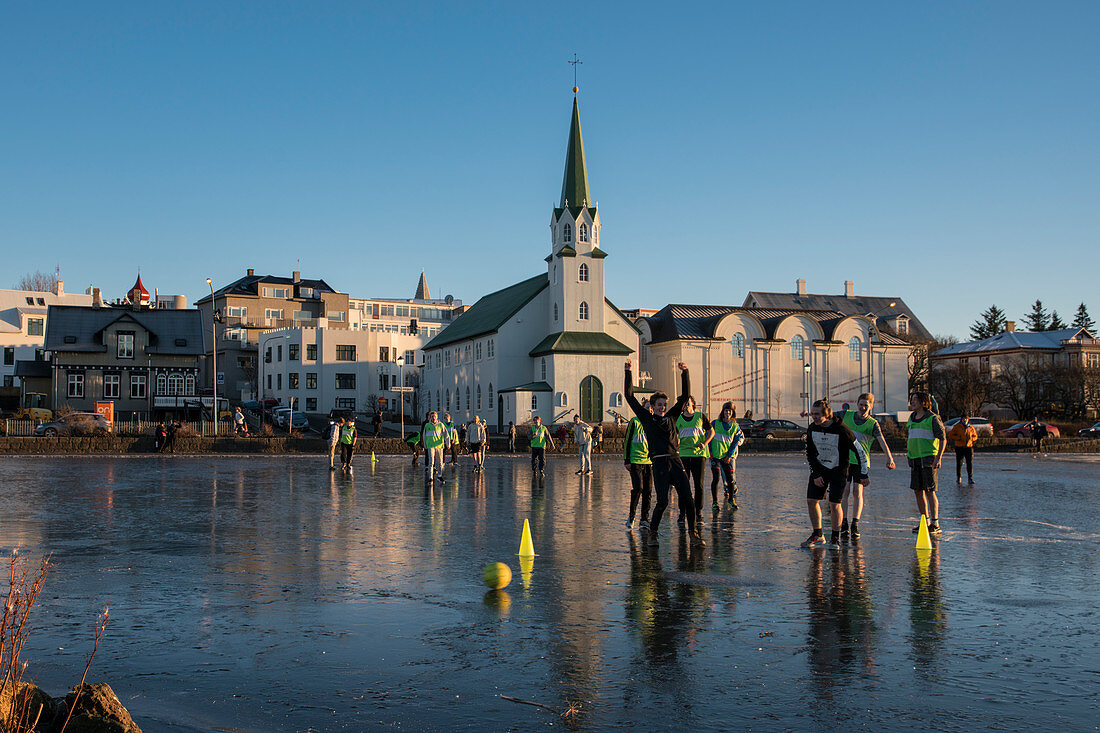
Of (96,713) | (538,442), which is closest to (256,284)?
(538,442)

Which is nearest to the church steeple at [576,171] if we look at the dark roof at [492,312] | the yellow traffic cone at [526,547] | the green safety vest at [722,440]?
the dark roof at [492,312]

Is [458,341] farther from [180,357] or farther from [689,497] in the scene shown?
[689,497]

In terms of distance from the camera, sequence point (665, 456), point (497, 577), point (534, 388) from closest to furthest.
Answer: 1. point (497, 577)
2. point (665, 456)
3. point (534, 388)

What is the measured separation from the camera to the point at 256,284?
98.8 meters

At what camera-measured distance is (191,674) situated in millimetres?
5855

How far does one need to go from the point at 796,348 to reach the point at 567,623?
2601 inches

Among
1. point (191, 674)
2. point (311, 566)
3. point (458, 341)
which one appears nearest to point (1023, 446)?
point (458, 341)

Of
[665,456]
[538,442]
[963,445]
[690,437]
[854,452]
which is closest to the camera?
[665,456]

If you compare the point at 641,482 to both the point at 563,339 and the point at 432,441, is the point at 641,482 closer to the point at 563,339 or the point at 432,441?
the point at 432,441

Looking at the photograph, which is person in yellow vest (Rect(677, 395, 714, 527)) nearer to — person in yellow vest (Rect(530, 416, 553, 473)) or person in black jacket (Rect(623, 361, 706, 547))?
person in black jacket (Rect(623, 361, 706, 547))

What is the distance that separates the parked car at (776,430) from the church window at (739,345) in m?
7.55

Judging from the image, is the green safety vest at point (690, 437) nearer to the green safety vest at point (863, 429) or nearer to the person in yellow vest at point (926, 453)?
the green safety vest at point (863, 429)

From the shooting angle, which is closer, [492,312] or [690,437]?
[690,437]

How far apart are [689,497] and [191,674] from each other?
740 cm
